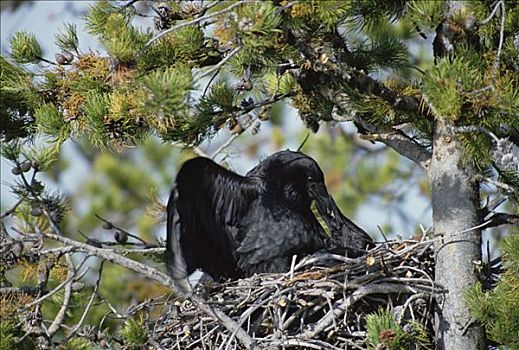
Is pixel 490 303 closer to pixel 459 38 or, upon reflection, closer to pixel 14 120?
pixel 459 38

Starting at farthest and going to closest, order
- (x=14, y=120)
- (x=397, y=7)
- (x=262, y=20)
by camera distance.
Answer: (x=14, y=120) → (x=397, y=7) → (x=262, y=20)

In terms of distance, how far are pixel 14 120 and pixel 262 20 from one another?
4.16 ft

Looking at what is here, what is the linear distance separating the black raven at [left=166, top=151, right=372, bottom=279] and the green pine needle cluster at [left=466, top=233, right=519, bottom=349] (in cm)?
94

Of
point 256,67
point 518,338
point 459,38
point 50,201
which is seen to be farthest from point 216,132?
point 518,338

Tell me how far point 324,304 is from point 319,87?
2.70 ft

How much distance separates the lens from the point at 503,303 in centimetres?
330

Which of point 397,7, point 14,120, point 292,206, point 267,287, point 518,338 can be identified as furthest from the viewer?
point 292,206

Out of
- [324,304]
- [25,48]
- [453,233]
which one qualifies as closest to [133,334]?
[324,304]

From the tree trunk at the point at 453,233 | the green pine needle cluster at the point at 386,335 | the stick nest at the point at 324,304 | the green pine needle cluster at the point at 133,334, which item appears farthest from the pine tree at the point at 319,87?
the green pine needle cluster at the point at 133,334

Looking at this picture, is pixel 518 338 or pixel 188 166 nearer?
pixel 518 338

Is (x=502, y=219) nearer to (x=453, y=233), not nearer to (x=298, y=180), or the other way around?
(x=453, y=233)

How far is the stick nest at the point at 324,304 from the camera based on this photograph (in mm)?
3842

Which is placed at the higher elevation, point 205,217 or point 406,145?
point 406,145

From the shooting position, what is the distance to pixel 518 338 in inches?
128
